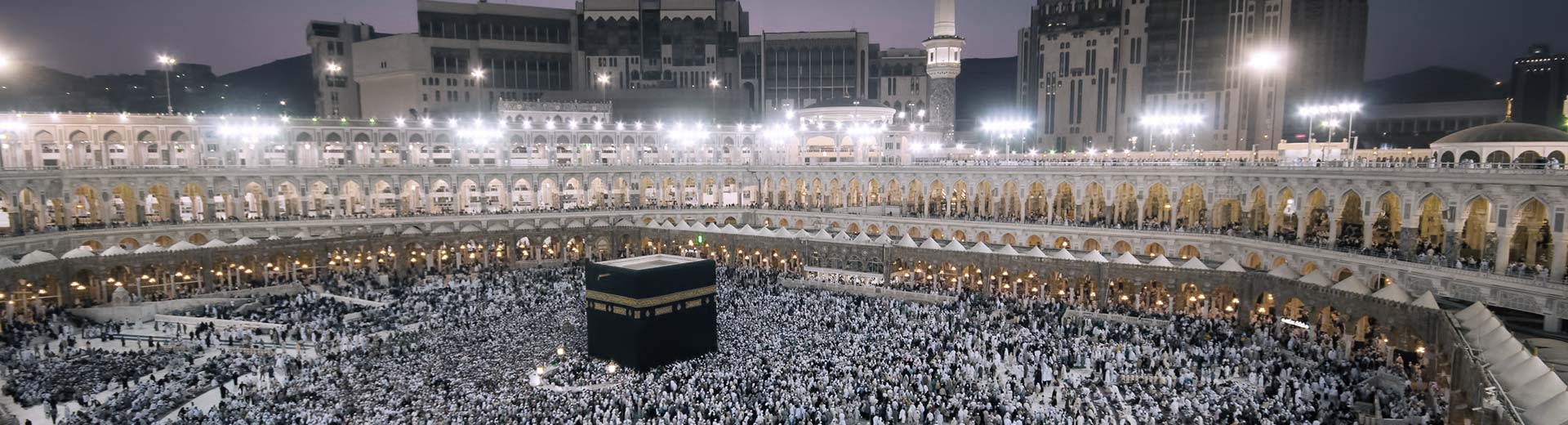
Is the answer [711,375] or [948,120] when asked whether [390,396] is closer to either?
[711,375]

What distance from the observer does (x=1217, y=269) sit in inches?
1101

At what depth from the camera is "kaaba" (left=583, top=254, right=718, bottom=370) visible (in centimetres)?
2244

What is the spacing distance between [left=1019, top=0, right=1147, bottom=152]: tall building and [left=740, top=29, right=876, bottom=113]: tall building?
16.1m

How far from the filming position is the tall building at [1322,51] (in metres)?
63.2

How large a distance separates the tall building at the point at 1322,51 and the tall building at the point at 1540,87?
12.6 metres

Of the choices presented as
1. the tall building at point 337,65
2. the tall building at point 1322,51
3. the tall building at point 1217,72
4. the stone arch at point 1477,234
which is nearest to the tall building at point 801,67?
the tall building at point 1217,72

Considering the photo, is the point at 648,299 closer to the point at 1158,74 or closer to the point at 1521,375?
the point at 1521,375

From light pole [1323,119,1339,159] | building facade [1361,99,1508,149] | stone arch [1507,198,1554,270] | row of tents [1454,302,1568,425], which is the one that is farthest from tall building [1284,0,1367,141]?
row of tents [1454,302,1568,425]

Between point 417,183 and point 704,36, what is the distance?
101 ft

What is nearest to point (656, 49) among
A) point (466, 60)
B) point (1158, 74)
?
point (466, 60)

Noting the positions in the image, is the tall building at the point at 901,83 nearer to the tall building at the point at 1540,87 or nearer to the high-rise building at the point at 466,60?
the high-rise building at the point at 466,60

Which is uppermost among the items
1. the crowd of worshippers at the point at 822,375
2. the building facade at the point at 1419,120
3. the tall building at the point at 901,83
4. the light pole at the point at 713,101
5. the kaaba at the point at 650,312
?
the tall building at the point at 901,83

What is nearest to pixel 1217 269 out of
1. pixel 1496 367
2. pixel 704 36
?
pixel 1496 367

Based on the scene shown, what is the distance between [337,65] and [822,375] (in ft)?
228
